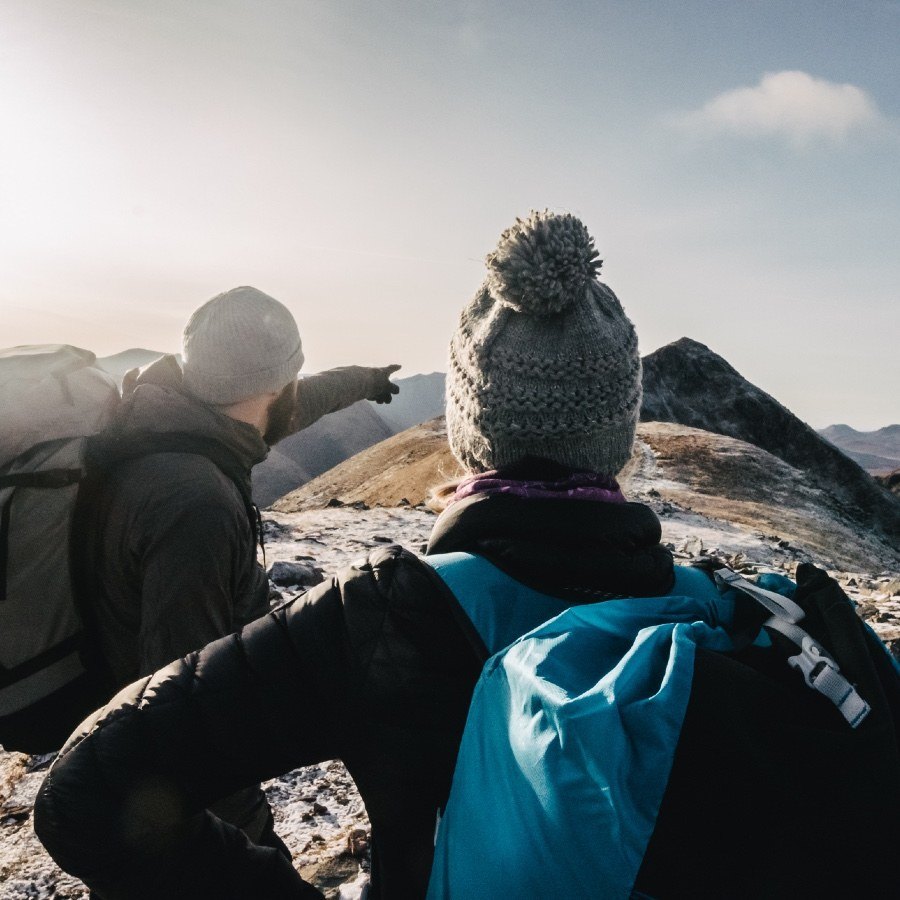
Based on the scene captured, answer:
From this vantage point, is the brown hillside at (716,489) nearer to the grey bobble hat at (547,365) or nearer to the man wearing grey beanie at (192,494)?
the man wearing grey beanie at (192,494)

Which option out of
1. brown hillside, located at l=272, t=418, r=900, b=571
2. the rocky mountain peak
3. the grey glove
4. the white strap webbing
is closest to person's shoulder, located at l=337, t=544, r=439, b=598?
the white strap webbing

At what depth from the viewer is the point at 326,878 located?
11.1 ft

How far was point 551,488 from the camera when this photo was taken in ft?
5.23

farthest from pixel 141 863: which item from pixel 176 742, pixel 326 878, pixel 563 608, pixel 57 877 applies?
pixel 57 877

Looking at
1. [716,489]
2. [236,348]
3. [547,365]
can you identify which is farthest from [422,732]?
[716,489]

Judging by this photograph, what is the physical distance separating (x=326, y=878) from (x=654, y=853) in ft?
9.57

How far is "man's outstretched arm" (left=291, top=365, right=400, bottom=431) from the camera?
438 cm

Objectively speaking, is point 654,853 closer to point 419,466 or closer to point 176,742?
point 176,742

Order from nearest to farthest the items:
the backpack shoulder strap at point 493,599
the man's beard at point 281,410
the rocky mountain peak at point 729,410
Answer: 1. the backpack shoulder strap at point 493,599
2. the man's beard at point 281,410
3. the rocky mountain peak at point 729,410

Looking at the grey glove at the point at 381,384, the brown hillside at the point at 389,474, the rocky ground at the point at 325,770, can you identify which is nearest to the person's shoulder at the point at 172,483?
the rocky ground at the point at 325,770

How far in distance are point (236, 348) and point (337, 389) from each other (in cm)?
167

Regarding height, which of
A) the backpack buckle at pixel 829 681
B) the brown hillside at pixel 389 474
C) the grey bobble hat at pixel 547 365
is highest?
the grey bobble hat at pixel 547 365

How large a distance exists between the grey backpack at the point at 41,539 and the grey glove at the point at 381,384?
7.37 ft

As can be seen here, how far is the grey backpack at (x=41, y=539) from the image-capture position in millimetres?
2367
